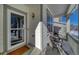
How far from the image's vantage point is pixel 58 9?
7.09 ft

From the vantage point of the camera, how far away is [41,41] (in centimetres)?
220

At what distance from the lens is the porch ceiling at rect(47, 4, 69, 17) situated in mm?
2104

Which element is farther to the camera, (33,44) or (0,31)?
(33,44)

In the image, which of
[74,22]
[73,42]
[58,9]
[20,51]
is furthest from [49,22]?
[20,51]

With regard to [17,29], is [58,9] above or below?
above

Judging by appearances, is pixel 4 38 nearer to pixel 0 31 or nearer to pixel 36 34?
pixel 0 31

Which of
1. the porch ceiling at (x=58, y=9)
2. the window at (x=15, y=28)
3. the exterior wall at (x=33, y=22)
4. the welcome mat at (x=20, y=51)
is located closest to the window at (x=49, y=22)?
the porch ceiling at (x=58, y=9)

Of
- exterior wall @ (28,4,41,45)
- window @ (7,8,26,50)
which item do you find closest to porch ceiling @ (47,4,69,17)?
exterior wall @ (28,4,41,45)

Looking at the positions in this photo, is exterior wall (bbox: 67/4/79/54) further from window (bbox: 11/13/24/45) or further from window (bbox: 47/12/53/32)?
window (bbox: 11/13/24/45)

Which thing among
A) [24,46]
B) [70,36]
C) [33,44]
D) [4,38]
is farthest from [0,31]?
[70,36]

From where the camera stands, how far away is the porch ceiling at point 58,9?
2104 mm

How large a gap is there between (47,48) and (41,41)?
0.21m

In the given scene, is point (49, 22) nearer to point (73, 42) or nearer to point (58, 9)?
point (58, 9)

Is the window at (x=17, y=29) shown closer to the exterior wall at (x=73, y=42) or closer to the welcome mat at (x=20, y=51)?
the welcome mat at (x=20, y=51)
